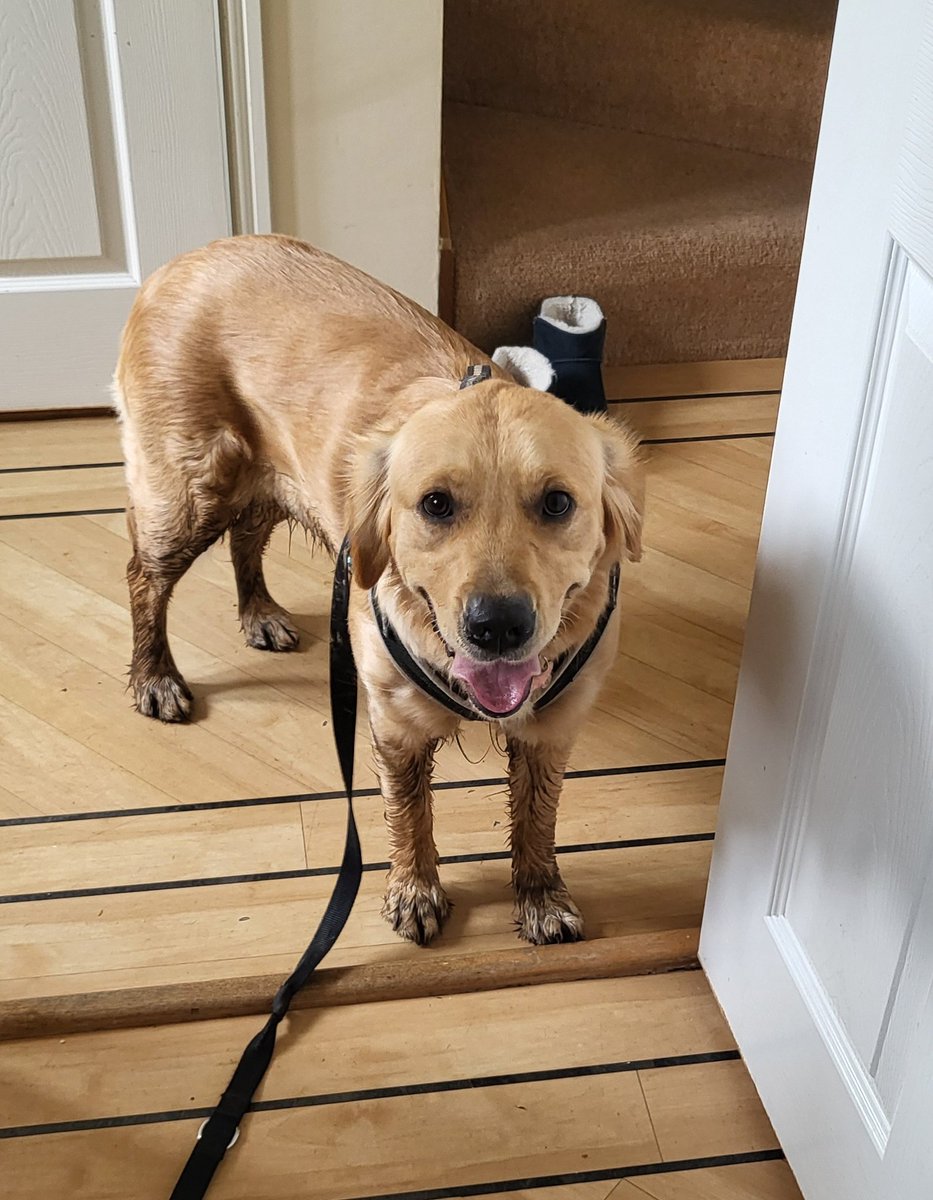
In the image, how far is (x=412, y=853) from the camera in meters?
1.64

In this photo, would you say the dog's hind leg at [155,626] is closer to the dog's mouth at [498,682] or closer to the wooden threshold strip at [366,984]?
the wooden threshold strip at [366,984]

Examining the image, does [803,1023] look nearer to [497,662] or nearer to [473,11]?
[497,662]

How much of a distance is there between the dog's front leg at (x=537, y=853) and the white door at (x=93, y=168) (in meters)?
1.46

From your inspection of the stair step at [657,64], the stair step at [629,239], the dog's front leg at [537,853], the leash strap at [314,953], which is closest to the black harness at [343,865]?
the leash strap at [314,953]

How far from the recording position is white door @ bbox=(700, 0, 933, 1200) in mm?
984

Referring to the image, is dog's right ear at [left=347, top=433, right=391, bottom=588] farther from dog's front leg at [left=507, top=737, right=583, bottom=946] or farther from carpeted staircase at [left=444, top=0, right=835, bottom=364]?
carpeted staircase at [left=444, top=0, right=835, bottom=364]

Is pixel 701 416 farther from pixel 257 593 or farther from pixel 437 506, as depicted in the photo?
pixel 437 506

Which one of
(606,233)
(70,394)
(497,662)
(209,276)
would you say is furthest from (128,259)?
(497,662)

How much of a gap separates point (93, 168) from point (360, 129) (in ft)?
1.76

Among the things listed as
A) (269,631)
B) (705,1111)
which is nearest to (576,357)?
(269,631)

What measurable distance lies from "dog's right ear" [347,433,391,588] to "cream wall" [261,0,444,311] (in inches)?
51.2

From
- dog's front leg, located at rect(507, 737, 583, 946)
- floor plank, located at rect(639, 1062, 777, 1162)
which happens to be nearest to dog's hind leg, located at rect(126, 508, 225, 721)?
dog's front leg, located at rect(507, 737, 583, 946)

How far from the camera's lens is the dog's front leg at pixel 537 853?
1596 mm

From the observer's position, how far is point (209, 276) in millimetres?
1771
